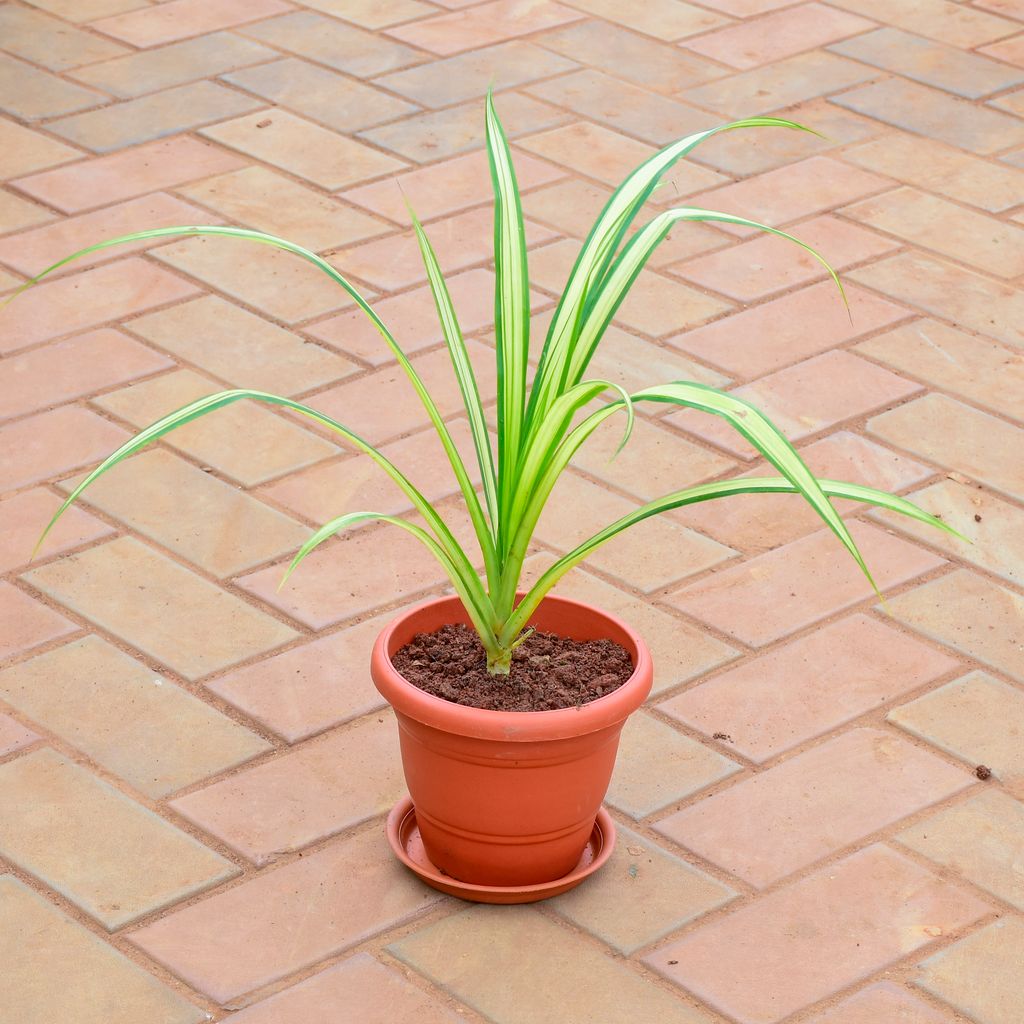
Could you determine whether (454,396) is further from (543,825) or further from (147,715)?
(543,825)

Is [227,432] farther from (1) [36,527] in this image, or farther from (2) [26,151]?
(2) [26,151]

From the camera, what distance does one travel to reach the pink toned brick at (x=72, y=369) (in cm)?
319

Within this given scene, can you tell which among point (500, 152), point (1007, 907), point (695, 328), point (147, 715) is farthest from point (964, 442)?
point (147, 715)

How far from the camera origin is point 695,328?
3467mm

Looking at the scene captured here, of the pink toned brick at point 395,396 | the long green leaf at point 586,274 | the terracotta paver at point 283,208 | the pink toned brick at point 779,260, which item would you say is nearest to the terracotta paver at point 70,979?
the long green leaf at point 586,274

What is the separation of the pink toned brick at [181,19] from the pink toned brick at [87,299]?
1241mm

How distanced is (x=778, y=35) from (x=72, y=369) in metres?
2.40

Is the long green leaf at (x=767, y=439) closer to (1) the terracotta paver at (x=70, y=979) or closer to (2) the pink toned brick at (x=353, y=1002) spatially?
(2) the pink toned brick at (x=353, y=1002)

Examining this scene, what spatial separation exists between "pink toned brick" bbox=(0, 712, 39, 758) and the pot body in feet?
2.00

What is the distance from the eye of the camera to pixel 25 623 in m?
2.65

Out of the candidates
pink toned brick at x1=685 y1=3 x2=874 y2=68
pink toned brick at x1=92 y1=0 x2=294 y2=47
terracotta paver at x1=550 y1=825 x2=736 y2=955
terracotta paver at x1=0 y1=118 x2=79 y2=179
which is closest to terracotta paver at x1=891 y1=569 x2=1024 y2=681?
terracotta paver at x1=550 y1=825 x2=736 y2=955

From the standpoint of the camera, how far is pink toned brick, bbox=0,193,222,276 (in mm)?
3607

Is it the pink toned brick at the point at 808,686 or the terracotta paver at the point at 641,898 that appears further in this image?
the pink toned brick at the point at 808,686

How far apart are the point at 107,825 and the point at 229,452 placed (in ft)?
3.10
